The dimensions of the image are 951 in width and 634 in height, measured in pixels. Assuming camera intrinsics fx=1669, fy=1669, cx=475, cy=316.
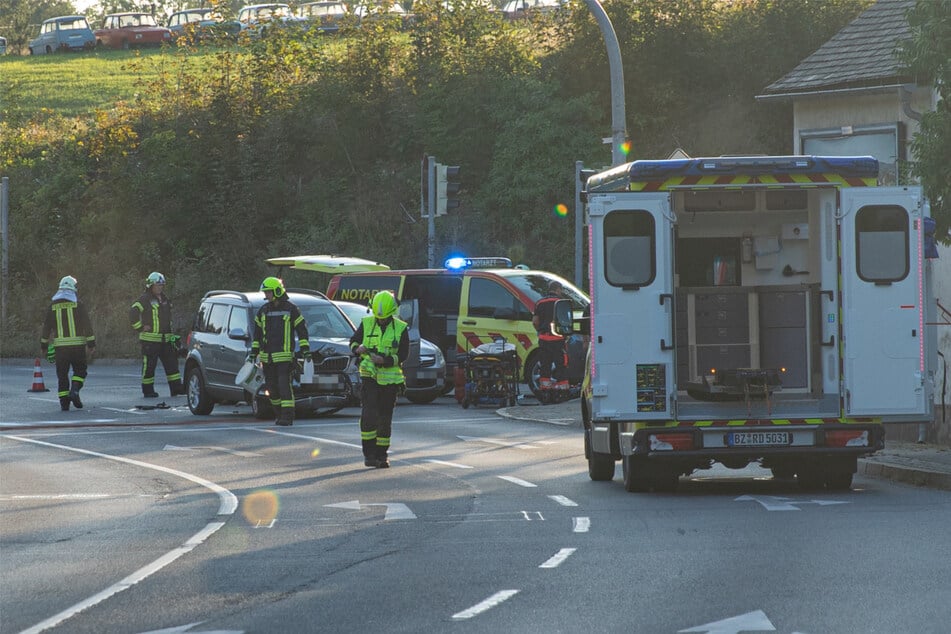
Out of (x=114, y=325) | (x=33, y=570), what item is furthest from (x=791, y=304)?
(x=114, y=325)

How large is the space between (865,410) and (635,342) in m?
2.00

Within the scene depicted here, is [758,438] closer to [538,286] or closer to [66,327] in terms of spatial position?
[538,286]

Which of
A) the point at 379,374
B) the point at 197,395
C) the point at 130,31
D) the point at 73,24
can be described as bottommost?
the point at 197,395

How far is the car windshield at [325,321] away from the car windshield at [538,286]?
3133 mm

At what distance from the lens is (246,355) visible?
23297 millimetres

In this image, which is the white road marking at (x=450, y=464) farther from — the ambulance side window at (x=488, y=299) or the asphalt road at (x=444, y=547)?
the ambulance side window at (x=488, y=299)

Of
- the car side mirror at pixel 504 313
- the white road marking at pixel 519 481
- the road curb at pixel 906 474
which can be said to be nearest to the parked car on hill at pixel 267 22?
the car side mirror at pixel 504 313

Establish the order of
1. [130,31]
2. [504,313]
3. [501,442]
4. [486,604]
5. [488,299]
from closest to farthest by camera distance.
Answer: [486,604] → [501,442] → [504,313] → [488,299] → [130,31]

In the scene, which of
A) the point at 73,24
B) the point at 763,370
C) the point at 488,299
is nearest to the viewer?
the point at 763,370

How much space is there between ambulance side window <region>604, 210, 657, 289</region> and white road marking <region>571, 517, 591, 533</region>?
2392 mm

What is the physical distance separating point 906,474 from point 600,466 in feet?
8.91

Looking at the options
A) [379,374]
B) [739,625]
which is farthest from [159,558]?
[379,374]

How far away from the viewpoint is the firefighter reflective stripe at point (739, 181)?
1389 cm

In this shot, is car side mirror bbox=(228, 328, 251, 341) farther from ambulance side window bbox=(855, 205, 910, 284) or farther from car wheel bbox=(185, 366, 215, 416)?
ambulance side window bbox=(855, 205, 910, 284)
